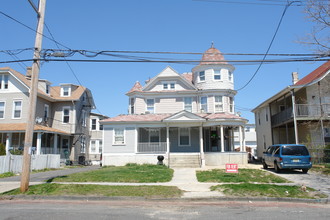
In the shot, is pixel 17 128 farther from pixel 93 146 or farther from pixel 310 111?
pixel 310 111

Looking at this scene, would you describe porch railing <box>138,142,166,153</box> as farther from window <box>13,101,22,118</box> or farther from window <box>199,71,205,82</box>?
window <box>13,101,22,118</box>

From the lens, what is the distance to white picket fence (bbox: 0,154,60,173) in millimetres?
18125

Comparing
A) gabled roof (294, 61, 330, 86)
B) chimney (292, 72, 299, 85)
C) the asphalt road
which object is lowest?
the asphalt road

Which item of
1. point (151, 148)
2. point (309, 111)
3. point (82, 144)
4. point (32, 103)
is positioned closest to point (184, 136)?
point (151, 148)

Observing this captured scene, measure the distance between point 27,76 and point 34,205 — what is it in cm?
2539

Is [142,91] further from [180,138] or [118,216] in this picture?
[118,216]

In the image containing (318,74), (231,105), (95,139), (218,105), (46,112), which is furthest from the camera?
(95,139)

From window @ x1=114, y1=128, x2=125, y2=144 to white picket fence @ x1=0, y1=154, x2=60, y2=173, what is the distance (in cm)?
521

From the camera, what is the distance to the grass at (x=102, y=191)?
32.5 feet

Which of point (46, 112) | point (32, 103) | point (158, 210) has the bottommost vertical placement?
point (158, 210)

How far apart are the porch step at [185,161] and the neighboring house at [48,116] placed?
11.8 metres

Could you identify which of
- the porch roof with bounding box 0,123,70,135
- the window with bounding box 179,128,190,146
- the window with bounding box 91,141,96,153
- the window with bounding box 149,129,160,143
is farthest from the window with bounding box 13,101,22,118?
the window with bounding box 179,128,190,146

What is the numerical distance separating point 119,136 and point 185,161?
20.1 feet

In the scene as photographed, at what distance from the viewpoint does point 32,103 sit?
1064 centimetres
